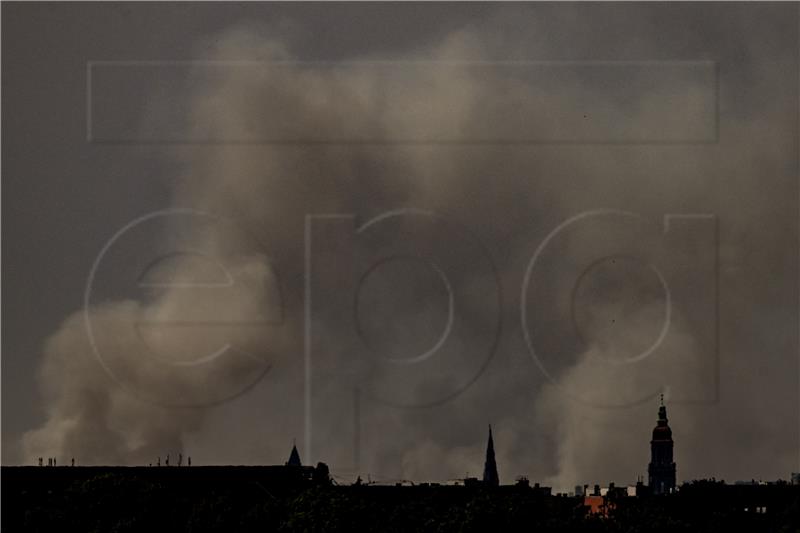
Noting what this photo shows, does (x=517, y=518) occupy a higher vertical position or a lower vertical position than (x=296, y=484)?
lower

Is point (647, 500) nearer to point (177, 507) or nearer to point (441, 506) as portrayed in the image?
point (441, 506)

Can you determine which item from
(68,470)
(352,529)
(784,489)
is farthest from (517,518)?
(784,489)

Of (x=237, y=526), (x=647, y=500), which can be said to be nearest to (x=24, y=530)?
(x=237, y=526)

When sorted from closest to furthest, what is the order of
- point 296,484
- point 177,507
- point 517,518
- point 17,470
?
point 517,518, point 177,507, point 17,470, point 296,484

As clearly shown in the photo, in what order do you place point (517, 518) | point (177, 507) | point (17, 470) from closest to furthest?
point (517, 518) → point (177, 507) → point (17, 470)

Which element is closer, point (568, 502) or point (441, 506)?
point (568, 502)

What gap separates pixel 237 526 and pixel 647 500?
3749cm

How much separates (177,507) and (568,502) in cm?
2655

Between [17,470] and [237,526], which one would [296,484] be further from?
[237,526]

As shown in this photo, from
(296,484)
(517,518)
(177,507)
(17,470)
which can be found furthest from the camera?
(296,484)

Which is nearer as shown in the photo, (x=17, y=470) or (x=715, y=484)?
(x=17, y=470)

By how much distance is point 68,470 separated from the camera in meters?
156

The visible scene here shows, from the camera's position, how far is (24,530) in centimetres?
13200

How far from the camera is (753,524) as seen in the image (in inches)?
5699
